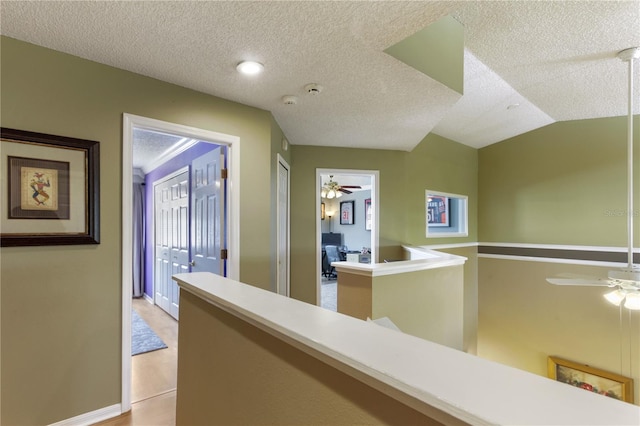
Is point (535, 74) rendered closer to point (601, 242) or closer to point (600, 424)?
point (601, 242)

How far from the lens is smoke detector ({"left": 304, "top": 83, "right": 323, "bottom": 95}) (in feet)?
7.34

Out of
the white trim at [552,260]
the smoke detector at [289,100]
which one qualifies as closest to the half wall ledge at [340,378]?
the smoke detector at [289,100]

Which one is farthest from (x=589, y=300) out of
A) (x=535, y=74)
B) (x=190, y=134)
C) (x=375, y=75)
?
(x=190, y=134)

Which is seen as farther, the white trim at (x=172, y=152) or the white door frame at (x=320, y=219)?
the white door frame at (x=320, y=219)

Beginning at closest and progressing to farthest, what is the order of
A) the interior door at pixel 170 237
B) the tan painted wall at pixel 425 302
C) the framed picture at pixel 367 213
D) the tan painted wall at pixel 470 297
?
the tan painted wall at pixel 425 302 < the interior door at pixel 170 237 < the tan painted wall at pixel 470 297 < the framed picture at pixel 367 213

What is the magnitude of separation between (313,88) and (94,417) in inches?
102

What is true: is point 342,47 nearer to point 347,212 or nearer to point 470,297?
point 470,297

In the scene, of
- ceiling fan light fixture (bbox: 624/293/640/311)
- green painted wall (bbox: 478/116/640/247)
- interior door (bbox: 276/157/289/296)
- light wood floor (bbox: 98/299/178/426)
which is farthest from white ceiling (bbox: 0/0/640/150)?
light wood floor (bbox: 98/299/178/426)

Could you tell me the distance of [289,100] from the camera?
2.48 meters

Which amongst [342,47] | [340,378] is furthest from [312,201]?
[340,378]

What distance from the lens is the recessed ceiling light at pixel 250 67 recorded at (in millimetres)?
1925

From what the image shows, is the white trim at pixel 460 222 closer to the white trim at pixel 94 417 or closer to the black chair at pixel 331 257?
the black chair at pixel 331 257

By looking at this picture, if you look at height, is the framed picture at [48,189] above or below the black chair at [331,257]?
above

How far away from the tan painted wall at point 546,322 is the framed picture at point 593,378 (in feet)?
0.24
